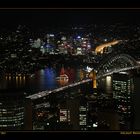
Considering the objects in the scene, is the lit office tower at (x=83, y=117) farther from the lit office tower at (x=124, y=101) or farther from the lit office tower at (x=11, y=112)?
the lit office tower at (x=11, y=112)

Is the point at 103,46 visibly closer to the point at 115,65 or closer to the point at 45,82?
the point at 115,65

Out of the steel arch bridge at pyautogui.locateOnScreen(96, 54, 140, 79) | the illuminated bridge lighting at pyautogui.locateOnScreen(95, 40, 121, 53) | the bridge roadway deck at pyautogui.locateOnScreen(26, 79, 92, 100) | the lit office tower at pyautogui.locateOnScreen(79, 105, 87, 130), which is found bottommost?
the lit office tower at pyautogui.locateOnScreen(79, 105, 87, 130)

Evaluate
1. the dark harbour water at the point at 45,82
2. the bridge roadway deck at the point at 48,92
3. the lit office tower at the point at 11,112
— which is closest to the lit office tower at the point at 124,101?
the dark harbour water at the point at 45,82

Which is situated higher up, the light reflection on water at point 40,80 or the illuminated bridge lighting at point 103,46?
the illuminated bridge lighting at point 103,46

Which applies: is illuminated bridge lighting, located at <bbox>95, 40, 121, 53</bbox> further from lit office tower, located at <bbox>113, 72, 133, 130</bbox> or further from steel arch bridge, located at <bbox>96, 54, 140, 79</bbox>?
lit office tower, located at <bbox>113, 72, 133, 130</bbox>

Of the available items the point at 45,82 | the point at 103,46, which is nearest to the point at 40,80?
the point at 45,82

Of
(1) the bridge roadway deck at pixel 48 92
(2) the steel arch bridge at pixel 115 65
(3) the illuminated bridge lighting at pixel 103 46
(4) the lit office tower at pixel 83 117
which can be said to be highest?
(3) the illuminated bridge lighting at pixel 103 46

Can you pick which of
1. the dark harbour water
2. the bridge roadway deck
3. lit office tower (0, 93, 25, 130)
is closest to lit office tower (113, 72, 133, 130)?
the dark harbour water

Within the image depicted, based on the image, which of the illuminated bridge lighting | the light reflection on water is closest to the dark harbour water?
the light reflection on water

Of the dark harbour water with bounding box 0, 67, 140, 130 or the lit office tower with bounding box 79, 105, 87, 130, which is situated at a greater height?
the dark harbour water with bounding box 0, 67, 140, 130
